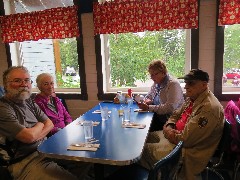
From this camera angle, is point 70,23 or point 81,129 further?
point 70,23

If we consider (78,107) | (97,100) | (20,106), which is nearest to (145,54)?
(97,100)

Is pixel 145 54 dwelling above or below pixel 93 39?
below

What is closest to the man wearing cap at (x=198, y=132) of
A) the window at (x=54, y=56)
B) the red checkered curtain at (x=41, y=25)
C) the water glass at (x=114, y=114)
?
the water glass at (x=114, y=114)

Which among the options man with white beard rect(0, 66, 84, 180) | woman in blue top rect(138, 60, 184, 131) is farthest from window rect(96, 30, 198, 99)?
man with white beard rect(0, 66, 84, 180)

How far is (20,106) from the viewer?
1.95 m

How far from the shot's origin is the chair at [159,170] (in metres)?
1.12

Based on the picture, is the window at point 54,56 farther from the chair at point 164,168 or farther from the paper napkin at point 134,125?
A: the chair at point 164,168

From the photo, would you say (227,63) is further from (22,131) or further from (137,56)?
(22,131)

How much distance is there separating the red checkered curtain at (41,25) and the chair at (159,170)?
2278mm

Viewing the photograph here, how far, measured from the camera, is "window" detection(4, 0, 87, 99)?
3.61m

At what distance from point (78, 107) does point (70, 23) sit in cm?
130

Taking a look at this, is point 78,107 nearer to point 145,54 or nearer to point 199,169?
point 145,54

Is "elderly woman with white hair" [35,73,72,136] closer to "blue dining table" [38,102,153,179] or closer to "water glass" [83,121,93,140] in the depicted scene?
"blue dining table" [38,102,153,179]

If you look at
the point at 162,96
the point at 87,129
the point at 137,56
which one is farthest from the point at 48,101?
the point at 137,56
